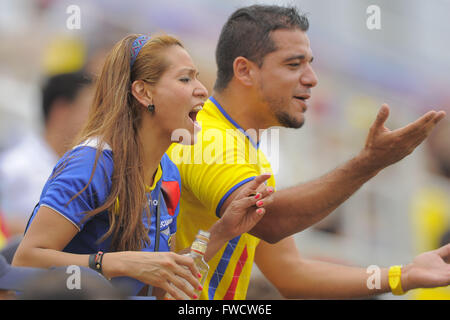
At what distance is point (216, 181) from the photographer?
285 centimetres

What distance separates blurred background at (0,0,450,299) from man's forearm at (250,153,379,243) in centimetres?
267

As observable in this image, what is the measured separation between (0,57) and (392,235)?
4414 millimetres

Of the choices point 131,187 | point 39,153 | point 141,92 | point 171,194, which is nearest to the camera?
point 131,187

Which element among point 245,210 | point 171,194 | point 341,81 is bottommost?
point 245,210

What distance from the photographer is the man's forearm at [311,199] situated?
8.81ft

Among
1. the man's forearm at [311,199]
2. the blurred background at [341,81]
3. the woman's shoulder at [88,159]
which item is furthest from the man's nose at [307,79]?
the blurred background at [341,81]

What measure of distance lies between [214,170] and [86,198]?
0.70 metres

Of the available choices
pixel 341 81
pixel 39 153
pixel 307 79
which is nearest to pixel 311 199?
pixel 307 79

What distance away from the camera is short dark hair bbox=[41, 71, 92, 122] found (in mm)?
4168

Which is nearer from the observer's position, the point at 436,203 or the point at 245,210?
the point at 245,210

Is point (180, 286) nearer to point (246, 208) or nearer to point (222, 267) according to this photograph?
point (246, 208)
